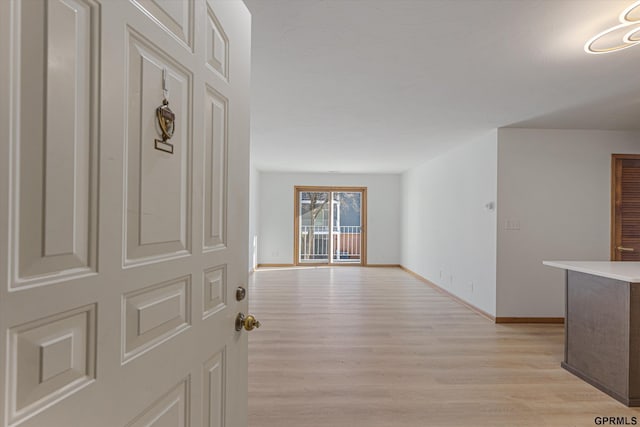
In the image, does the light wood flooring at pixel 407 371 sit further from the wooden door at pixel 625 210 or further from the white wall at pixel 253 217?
the white wall at pixel 253 217

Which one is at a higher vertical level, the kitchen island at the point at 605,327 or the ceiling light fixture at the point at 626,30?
the ceiling light fixture at the point at 626,30

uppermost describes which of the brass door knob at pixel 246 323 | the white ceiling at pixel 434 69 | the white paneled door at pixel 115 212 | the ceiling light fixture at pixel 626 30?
the white ceiling at pixel 434 69

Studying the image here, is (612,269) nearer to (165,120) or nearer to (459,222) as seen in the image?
(459,222)

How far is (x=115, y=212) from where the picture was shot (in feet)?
2.12

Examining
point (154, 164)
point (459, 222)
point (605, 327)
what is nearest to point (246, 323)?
point (154, 164)

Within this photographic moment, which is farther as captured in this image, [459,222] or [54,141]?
[459,222]

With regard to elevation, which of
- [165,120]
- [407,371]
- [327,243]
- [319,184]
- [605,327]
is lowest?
[407,371]

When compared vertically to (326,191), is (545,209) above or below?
below

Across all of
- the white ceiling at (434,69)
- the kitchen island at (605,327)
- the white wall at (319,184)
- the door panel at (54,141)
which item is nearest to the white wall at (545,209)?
the white ceiling at (434,69)

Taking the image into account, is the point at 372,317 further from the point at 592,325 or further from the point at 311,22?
the point at 311,22

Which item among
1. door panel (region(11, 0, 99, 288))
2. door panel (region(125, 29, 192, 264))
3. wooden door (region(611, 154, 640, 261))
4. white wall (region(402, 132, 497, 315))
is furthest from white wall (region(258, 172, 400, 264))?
door panel (region(11, 0, 99, 288))

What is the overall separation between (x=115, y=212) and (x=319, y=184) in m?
7.76

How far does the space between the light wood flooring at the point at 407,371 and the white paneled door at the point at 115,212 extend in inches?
53.6

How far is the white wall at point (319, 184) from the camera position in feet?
27.1
